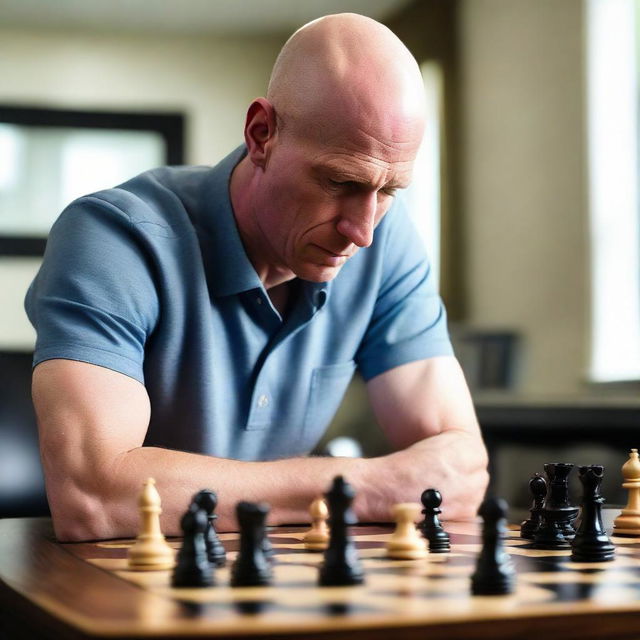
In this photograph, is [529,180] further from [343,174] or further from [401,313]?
[343,174]

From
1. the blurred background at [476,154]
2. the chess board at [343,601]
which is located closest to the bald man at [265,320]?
the chess board at [343,601]

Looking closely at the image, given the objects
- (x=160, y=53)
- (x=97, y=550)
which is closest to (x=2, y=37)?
(x=160, y=53)

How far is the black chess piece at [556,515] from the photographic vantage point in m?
1.37

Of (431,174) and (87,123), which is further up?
(87,123)

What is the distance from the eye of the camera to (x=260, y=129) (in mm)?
1842

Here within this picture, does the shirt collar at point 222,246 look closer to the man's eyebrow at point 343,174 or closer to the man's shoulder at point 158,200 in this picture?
the man's shoulder at point 158,200

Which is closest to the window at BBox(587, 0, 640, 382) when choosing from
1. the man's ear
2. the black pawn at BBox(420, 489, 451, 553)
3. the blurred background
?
the blurred background

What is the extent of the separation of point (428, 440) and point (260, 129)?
0.56m

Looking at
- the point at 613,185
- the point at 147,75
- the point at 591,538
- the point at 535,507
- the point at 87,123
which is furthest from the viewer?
the point at 147,75

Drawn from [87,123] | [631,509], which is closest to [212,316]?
[631,509]

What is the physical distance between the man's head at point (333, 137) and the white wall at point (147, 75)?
19.5 feet

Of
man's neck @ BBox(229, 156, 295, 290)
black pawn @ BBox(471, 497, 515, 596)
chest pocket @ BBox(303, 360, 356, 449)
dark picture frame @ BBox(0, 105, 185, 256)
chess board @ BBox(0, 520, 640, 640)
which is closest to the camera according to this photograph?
chess board @ BBox(0, 520, 640, 640)

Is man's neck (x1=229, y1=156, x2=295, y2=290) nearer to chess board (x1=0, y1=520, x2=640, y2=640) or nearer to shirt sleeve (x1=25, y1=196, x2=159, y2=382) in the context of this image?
shirt sleeve (x1=25, y1=196, x2=159, y2=382)

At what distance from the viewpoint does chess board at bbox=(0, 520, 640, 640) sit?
85cm
